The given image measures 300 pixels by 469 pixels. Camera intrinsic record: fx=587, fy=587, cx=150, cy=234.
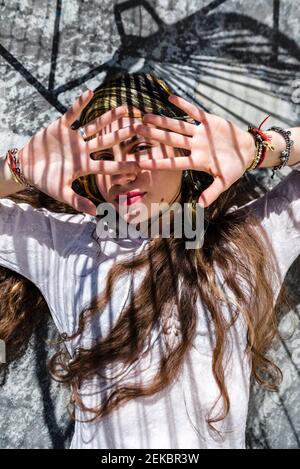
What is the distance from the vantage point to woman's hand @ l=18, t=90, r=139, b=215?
3.08ft

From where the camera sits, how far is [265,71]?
1.36 m

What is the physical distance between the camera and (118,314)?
108cm

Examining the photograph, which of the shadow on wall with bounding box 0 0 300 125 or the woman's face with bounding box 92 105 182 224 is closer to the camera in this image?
the woman's face with bounding box 92 105 182 224

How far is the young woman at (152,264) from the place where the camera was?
3.22 ft

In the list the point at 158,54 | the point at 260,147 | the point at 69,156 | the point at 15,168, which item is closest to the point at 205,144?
the point at 260,147

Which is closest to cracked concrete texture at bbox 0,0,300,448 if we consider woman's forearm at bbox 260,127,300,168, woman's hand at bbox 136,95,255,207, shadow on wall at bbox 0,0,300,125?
shadow on wall at bbox 0,0,300,125

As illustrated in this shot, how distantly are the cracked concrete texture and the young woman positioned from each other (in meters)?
0.30

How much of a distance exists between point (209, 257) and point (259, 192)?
0.90ft

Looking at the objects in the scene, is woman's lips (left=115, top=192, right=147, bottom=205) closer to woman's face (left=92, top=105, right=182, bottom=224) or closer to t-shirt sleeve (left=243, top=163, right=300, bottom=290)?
woman's face (left=92, top=105, right=182, bottom=224)

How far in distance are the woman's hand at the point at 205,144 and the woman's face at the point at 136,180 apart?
3 cm

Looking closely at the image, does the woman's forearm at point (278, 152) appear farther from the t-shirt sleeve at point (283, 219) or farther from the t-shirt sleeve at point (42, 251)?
the t-shirt sleeve at point (42, 251)

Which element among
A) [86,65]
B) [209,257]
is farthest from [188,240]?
[86,65]
